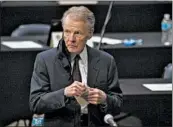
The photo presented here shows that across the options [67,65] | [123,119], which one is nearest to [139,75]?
[123,119]

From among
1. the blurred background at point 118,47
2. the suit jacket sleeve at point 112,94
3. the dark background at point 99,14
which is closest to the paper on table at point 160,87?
the blurred background at point 118,47

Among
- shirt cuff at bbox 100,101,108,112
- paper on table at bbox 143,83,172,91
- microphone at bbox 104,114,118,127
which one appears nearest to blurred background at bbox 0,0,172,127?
paper on table at bbox 143,83,172,91

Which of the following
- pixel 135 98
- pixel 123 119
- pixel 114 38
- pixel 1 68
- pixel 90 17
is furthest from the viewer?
pixel 114 38

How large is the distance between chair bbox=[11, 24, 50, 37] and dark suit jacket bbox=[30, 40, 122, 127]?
4.22ft

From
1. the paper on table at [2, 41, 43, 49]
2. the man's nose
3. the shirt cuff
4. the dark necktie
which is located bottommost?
the paper on table at [2, 41, 43, 49]

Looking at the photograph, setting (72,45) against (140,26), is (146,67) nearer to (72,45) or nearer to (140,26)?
(140,26)

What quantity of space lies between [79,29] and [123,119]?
763mm

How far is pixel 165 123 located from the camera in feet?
8.36

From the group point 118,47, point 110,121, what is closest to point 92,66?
point 110,121

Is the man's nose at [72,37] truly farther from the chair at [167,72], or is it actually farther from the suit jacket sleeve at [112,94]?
the chair at [167,72]

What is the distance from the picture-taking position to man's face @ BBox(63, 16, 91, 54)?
160 centimetres

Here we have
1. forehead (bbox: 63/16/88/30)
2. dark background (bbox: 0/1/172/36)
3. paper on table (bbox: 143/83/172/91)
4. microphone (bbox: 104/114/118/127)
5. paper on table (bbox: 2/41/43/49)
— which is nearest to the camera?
microphone (bbox: 104/114/118/127)

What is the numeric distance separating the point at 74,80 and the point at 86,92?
0.09 metres

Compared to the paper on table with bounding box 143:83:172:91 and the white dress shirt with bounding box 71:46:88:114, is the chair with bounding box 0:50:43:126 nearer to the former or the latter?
the paper on table with bounding box 143:83:172:91
